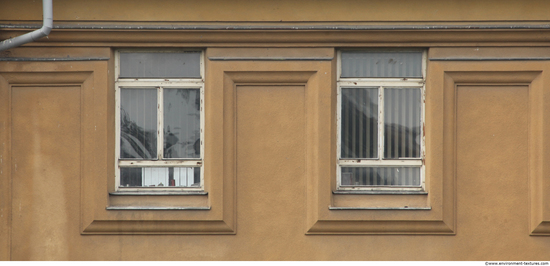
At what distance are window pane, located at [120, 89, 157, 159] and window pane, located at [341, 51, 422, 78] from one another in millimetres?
2295

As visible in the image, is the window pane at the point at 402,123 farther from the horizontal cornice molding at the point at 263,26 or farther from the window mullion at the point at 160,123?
the window mullion at the point at 160,123

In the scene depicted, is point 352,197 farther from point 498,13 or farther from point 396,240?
point 498,13

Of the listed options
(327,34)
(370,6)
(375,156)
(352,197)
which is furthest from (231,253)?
(370,6)

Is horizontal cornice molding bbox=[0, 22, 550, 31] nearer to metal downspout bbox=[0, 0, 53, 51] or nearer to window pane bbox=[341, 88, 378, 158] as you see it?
metal downspout bbox=[0, 0, 53, 51]

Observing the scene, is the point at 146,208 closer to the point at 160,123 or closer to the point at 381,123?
the point at 160,123

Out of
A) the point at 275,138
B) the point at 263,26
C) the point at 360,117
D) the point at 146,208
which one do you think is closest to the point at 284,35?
the point at 263,26

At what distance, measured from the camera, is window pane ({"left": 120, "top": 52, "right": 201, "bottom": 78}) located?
6074 mm

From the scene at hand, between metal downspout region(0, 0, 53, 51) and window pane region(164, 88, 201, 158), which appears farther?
window pane region(164, 88, 201, 158)

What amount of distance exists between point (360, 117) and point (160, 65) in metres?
2.42


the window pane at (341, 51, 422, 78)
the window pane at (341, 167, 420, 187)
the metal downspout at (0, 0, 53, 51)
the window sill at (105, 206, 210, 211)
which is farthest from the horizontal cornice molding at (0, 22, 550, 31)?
the window sill at (105, 206, 210, 211)

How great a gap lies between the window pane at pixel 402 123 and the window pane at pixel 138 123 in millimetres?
2742

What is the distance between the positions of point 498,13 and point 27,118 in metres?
5.47

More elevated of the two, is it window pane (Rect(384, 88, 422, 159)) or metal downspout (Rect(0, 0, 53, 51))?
metal downspout (Rect(0, 0, 53, 51))

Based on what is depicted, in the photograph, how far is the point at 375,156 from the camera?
241 inches
